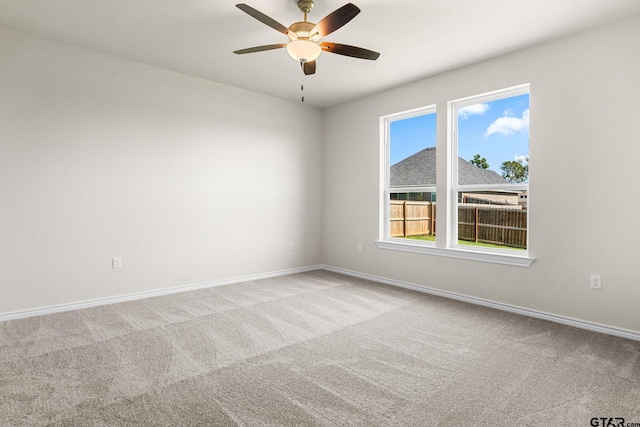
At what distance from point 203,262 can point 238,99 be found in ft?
7.41

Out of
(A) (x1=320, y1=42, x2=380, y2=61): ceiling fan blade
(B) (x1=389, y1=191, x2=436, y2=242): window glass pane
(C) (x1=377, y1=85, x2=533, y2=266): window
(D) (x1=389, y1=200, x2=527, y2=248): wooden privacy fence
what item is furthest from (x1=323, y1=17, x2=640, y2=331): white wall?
(A) (x1=320, y1=42, x2=380, y2=61): ceiling fan blade

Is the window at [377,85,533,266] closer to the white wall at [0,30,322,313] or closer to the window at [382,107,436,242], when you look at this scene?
the window at [382,107,436,242]

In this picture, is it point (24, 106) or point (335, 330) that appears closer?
point (335, 330)

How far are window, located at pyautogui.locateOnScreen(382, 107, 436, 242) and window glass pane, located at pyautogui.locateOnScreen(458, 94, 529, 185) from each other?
416mm

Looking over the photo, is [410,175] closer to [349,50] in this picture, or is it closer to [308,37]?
[349,50]

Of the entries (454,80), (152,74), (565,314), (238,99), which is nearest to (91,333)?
(152,74)

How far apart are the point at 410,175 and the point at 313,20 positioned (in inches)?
95.7

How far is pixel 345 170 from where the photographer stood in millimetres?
5324

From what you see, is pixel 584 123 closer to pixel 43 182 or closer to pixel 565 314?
pixel 565 314

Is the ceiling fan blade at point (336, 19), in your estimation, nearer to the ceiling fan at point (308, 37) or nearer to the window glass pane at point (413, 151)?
the ceiling fan at point (308, 37)

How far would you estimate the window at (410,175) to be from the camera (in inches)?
172

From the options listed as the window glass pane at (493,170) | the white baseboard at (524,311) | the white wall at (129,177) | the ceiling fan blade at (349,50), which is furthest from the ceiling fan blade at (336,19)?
Answer: the white baseboard at (524,311)

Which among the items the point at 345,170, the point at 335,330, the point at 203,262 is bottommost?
the point at 335,330

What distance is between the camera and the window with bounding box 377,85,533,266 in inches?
141
